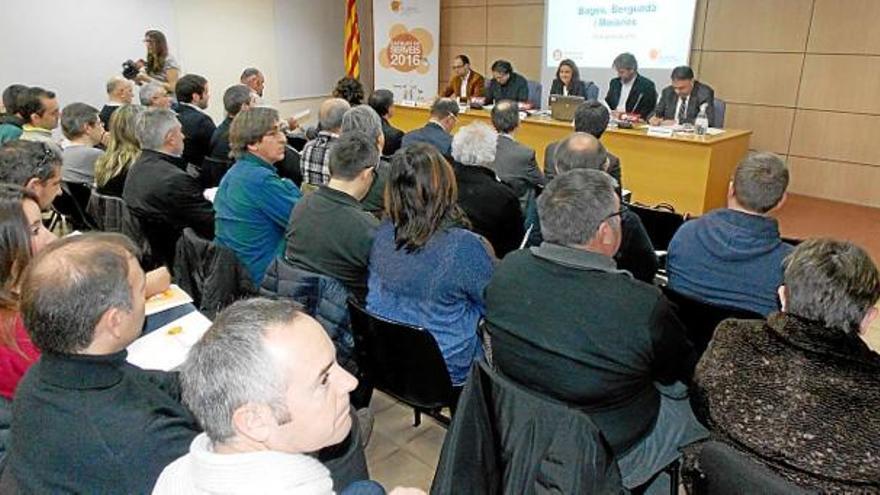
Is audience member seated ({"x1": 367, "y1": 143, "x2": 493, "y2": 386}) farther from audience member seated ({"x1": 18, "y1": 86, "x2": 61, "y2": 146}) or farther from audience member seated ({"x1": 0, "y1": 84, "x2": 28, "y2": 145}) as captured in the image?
audience member seated ({"x1": 18, "y1": 86, "x2": 61, "y2": 146})

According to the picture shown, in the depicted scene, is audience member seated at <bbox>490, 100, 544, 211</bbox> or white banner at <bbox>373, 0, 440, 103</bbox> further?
white banner at <bbox>373, 0, 440, 103</bbox>

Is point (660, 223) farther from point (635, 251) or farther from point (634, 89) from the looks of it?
point (634, 89)

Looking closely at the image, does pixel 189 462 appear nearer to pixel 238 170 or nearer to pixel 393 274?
pixel 393 274

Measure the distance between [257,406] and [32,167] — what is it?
2353 millimetres

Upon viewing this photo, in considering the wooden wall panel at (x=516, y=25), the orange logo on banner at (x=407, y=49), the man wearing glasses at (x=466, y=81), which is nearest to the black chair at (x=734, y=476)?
the man wearing glasses at (x=466, y=81)

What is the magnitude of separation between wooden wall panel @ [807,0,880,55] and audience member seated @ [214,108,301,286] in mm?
5517

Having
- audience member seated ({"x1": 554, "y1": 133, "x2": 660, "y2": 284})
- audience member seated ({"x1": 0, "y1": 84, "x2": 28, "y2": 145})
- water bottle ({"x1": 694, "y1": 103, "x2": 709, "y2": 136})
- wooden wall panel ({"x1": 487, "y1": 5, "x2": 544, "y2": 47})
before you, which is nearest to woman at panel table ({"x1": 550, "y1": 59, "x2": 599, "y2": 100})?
wooden wall panel ({"x1": 487, "y1": 5, "x2": 544, "y2": 47})

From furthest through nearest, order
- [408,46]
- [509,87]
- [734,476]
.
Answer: [408,46] → [509,87] → [734,476]

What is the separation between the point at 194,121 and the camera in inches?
189

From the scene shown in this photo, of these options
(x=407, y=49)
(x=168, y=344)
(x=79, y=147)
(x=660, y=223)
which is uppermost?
(x=407, y=49)

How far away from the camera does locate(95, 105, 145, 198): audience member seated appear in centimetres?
340

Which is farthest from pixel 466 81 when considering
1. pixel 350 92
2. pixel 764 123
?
pixel 764 123

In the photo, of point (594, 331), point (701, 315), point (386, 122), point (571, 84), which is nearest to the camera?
point (594, 331)

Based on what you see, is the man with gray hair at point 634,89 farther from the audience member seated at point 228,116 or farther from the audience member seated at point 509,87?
the audience member seated at point 228,116
